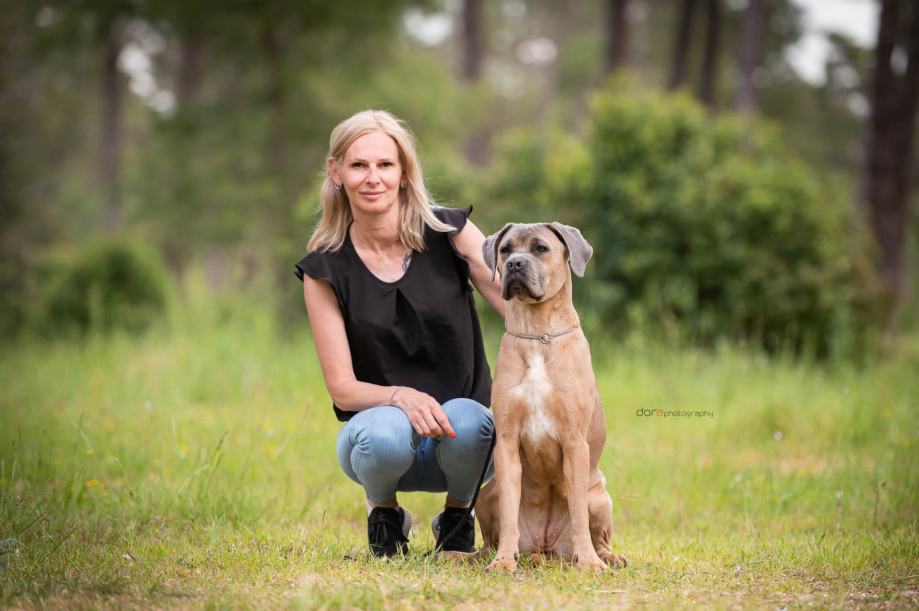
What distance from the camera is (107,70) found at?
21391 millimetres

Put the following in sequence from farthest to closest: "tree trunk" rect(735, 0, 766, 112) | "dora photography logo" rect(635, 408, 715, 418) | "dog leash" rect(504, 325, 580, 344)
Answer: "tree trunk" rect(735, 0, 766, 112), "dora photography logo" rect(635, 408, 715, 418), "dog leash" rect(504, 325, 580, 344)

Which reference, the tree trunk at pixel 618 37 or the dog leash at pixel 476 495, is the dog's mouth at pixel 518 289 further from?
the tree trunk at pixel 618 37

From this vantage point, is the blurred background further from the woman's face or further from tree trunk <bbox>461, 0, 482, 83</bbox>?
the woman's face

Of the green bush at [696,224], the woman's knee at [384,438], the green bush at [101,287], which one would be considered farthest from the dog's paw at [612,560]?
the green bush at [101,287]

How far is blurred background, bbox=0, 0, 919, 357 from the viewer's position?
33.5 feet

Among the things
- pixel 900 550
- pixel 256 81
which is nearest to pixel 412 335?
pixel 900 550

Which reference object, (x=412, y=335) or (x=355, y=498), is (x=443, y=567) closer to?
(x=412, y=335)

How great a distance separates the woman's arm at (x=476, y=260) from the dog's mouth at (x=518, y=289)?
0.49 metres

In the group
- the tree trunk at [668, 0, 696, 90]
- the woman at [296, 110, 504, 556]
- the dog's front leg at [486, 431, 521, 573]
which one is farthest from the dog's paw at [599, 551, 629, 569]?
the tree trunk at [668, 0, 696, 90]

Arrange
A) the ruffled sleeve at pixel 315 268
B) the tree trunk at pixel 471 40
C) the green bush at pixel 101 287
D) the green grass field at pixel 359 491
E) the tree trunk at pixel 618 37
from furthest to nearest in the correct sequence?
the tree trunk at pixel 471 40 → the tree trunk at pixel 618 37 → the green bush at pixel 101 287 → the ruffled sleeve at pixel 315 268 → the green grass field at pixel 359 491

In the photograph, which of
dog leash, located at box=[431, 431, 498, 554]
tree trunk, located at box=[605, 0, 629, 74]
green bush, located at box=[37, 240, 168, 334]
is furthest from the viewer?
tree trunk, located at box=[605, 0, 629, 74]

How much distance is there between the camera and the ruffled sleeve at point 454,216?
4.39m

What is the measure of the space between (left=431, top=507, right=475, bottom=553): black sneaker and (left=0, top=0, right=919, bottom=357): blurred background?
2541 mm

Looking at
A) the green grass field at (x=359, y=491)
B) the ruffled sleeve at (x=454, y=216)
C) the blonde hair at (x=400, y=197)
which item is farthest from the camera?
the ruffled sleeve at (x=454, y=216)
